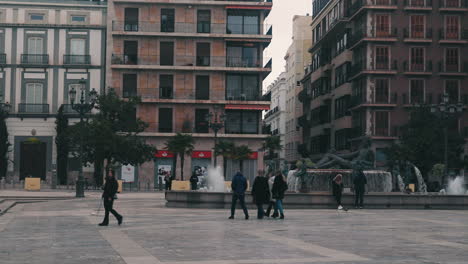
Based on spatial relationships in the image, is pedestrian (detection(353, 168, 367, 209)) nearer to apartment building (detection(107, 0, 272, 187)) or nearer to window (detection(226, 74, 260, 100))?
apartment building (detection(107, 0, 272, 187))

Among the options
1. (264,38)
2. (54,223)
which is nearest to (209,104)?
(264,38)

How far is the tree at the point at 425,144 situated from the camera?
54.6 meters

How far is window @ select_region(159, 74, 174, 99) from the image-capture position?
61031 mm

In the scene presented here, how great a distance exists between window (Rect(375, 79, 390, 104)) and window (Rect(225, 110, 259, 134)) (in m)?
10.1

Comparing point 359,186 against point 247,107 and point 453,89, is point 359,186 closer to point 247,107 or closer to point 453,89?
point 247,107

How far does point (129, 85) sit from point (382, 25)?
848 inches

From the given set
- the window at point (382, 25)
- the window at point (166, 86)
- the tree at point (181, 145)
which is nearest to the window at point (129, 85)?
the window at point (166, 86)

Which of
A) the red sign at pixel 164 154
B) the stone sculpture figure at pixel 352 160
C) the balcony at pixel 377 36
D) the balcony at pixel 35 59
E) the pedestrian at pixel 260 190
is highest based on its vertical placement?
the balcony at pixel 377 36

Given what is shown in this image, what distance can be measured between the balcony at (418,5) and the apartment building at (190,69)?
11.5 meters

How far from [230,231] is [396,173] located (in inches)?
712

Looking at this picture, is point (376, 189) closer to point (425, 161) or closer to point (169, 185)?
point (169, 185)

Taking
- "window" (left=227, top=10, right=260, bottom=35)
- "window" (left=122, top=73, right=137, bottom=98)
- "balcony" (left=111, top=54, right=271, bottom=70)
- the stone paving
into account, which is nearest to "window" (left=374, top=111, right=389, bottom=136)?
"balcony" (left=111, top=54, right=271, bottom=70)

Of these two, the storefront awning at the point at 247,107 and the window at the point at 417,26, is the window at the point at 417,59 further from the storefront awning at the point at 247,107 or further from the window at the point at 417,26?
the storefront awning at the point at 247,107

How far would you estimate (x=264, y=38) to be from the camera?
61.2m
